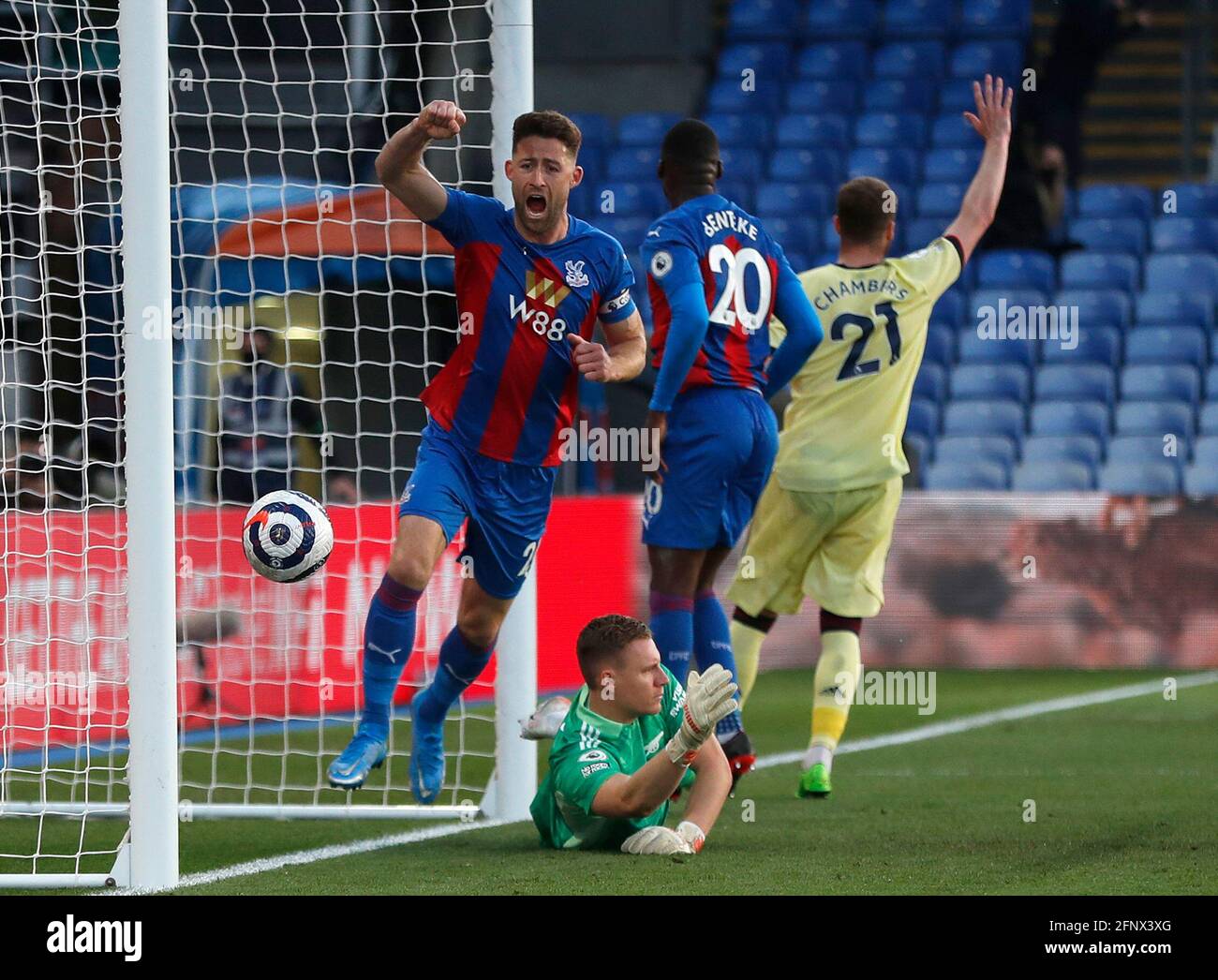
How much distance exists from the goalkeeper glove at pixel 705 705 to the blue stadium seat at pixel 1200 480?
9.11 metres

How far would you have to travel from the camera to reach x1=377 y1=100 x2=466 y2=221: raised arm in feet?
17.2

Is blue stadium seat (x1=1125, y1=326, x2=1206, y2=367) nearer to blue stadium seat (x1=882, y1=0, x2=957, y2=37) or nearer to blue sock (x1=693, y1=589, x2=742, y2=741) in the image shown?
blue stadium seat (x1=882, y1=0, x2=957, y2=37)

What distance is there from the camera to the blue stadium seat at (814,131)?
53.9ft

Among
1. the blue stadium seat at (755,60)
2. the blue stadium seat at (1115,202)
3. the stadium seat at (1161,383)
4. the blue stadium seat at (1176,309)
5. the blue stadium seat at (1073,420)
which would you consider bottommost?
the blue stadium seat at (1073,420)

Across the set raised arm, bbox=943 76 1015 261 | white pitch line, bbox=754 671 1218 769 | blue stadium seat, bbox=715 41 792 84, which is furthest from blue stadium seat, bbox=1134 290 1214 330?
raised arm, bbox=943 76 1015 261

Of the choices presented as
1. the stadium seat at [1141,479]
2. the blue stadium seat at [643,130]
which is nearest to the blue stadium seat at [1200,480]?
the stadium seat at [1141,479]

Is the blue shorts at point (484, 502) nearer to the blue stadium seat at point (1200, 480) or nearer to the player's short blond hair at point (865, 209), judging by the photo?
the player's short blond hair at point (865, 209)

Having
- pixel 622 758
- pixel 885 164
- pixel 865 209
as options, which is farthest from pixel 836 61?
pixel 622 758

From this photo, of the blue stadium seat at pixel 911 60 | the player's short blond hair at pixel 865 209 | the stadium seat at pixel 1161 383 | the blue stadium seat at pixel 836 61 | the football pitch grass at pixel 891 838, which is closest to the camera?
the football pitch grass at pixel 891 838

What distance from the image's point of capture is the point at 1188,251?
15008 mm

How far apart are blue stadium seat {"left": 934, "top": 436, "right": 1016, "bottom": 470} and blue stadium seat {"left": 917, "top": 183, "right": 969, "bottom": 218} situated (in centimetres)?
235

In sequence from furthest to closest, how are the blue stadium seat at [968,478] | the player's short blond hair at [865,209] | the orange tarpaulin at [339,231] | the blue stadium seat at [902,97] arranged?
the blue stadium seat at [902,97] < the blue stadium seat at [968,478] < the orange tarpaulin at [339,231] < the player's short blond hair at [865,209]
